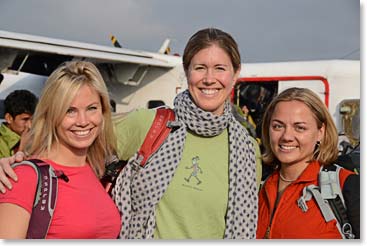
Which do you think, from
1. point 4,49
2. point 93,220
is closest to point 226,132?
point 93,220

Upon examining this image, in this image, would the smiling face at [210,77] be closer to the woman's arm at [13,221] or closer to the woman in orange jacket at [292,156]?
the woman in orange jacket at [292,156]

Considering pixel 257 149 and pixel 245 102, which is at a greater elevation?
pixel 245 102

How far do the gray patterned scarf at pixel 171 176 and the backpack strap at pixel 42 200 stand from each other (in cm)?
42

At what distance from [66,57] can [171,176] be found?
768cm

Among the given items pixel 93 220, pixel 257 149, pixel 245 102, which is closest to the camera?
pixel 93 220

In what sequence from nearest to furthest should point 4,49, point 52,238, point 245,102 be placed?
point 52,238 → point 4,49 → point 245,102

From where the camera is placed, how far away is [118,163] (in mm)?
2303

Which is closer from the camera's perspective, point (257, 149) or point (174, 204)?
point (174, 204)

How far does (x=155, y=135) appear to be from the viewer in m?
2.25

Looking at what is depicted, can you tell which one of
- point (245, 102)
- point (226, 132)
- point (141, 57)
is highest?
point (141, 57)

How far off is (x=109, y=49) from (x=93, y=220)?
8.33 m

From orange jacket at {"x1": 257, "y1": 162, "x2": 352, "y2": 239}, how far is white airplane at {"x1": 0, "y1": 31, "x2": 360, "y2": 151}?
4.90 m

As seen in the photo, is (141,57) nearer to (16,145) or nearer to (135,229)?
(16,145)

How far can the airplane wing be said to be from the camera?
8.25 metres
